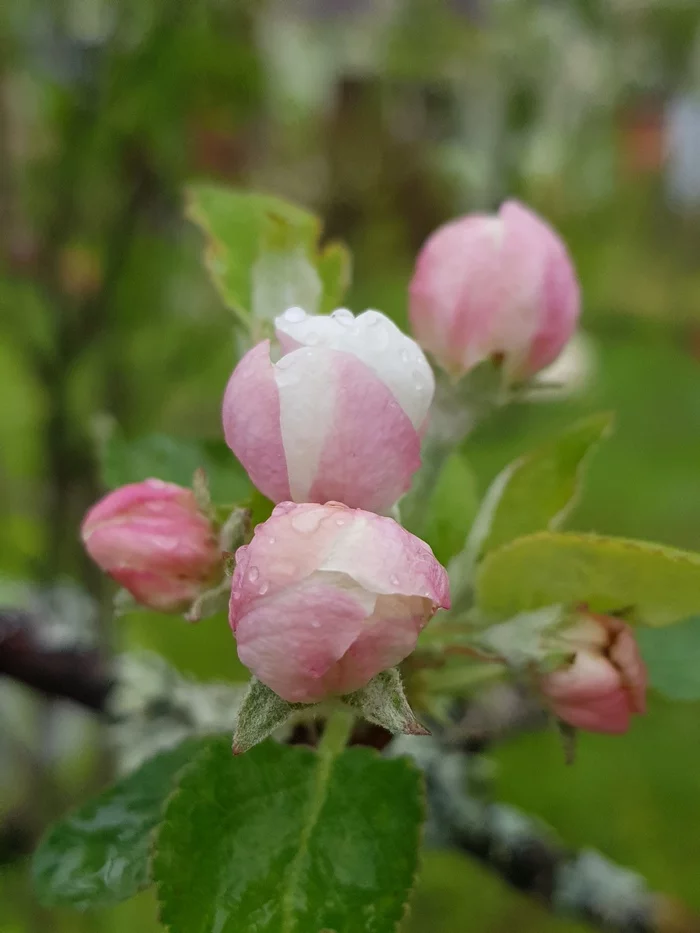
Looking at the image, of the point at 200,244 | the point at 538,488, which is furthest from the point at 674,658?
the point at 200,244

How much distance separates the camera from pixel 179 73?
974 millimetres

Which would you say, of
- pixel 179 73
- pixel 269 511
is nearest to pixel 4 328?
pixel 179 73

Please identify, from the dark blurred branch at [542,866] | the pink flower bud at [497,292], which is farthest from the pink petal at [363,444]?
the dark blurred branch at [542,866]

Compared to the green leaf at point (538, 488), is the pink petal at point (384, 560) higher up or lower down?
higher up

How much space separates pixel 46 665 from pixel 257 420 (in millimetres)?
278

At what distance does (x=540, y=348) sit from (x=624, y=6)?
207cm

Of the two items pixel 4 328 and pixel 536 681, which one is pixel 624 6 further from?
pixel 536 681

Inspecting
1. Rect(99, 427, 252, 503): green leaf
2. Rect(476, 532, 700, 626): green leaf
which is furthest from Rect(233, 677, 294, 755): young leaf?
Rect(99, 427, 252, 503): green leaf

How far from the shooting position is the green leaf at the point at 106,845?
366 mm

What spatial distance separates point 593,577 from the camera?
33cm

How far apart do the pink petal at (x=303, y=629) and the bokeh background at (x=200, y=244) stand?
8.0 inches

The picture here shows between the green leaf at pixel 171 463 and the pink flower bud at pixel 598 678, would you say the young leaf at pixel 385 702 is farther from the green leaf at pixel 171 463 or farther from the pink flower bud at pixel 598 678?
the green leaf at pixel 171 463

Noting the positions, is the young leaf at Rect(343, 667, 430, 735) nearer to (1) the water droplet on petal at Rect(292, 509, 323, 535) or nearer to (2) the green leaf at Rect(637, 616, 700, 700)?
(1) the water droplet on petal at Rect(292, 509, 323, 535)

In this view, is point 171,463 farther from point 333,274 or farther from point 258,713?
point 258,713
